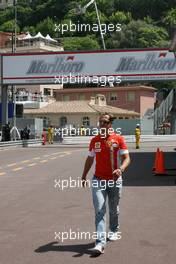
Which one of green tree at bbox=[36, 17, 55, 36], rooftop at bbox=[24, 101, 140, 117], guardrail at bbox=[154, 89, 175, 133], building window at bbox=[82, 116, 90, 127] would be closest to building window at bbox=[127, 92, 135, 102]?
rooftop at bbox=[24, 101, 140, 117]

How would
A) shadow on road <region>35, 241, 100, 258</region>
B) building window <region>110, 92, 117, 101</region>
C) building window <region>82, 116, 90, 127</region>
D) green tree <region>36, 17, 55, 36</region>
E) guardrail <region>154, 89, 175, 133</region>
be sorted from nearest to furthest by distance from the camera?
shadow on road <region>35, 241, 100, 258</region>
guardrail <region>154, 89, 175, 133</region>
building window <region>82, 116, 90, 127</region>
building window <region>110, 92, 117, 101</region>
green tree <region>36, 17, 55, 36</region>

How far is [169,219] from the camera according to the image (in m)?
9.37

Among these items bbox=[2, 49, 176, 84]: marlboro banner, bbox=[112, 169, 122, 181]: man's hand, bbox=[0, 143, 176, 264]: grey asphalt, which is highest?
bbox=[2, 49, 176, 84]: marlboro banner

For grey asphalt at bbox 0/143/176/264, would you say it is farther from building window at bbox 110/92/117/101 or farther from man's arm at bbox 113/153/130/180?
building window at bbox 110/92/117/101

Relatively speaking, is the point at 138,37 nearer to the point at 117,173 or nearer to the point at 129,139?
the point at 129,139

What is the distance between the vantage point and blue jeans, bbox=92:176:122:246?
704cm

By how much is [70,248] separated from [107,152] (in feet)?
→ 4.40

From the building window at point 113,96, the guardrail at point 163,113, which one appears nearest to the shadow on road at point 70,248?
the guardrail at point 163,113

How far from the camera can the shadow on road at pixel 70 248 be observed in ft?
23.1

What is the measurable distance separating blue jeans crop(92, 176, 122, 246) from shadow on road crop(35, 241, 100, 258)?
25cm

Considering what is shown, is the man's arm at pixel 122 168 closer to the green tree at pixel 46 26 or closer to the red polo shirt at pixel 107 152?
the red polo shirt at pixel 107 152

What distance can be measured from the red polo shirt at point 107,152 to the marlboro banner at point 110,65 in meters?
32.9

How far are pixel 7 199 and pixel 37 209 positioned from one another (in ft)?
6.02

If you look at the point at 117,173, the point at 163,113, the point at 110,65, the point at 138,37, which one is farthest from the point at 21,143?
the point at 138,37
